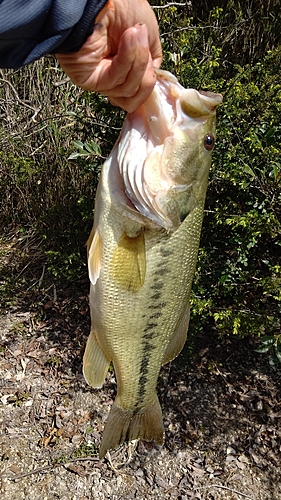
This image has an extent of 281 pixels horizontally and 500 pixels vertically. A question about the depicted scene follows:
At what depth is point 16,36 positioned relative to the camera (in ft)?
3.84

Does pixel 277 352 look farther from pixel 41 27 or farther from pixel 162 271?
pixel 41 27

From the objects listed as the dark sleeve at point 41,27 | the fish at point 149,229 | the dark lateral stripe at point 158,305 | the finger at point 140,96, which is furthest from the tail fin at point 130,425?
the dark sleeve at point 41,27

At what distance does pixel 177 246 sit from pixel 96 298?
1.22 ft

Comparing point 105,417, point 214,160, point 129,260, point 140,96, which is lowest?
point 105,417

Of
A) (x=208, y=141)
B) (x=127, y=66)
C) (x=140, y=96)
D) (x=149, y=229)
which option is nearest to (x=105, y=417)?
(x=149, y=229)

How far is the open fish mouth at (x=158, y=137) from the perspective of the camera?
4.63 ft

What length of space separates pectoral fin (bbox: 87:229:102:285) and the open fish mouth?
19cm

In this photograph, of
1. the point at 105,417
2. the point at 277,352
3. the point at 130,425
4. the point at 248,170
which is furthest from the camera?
the point at 105,417

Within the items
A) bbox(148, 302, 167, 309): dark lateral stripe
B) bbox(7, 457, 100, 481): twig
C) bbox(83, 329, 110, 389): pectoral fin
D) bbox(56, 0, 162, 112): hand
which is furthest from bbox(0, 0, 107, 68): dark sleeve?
bbox(7, 457, 100, 481): twig

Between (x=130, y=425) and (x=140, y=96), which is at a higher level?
(x=140, y=96)

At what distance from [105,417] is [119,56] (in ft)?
9.54

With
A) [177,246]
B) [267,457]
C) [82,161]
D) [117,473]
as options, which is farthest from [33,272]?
[177,246]

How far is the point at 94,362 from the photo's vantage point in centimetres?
189

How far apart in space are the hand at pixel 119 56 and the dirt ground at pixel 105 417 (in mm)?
2655
